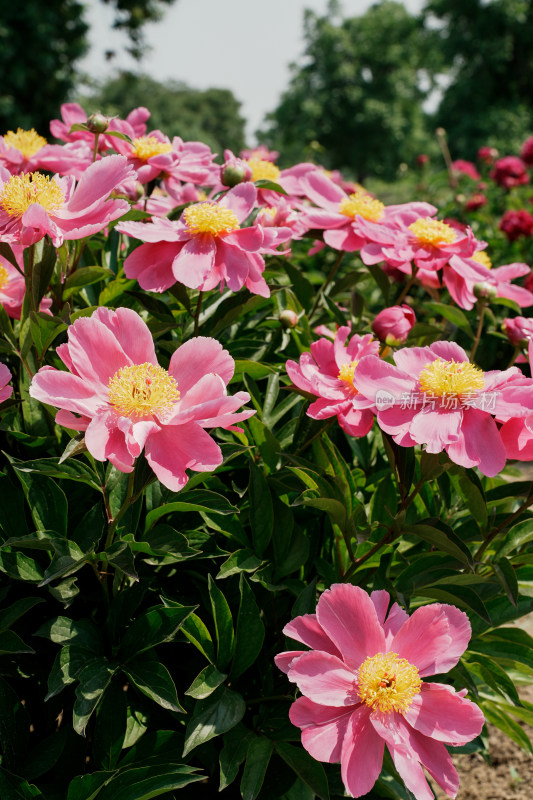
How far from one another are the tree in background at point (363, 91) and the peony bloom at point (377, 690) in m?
24.9

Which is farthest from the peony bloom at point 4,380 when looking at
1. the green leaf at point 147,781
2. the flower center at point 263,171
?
the flower center at point 263,171

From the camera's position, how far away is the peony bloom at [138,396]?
2.49ft

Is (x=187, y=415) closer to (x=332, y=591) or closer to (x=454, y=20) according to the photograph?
(x=332, y=591)

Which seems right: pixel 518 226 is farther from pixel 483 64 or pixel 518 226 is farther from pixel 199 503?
pixel 483 64

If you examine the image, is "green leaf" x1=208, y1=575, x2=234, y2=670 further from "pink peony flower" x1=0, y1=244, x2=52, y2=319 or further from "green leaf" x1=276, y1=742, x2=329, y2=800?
"pink peony flower" x1=0, y1=244, x2=52, y2=319

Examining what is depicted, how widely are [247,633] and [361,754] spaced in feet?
0.76

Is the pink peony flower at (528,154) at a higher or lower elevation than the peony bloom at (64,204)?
higher

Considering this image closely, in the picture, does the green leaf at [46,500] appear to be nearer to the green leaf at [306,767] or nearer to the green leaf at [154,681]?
the green leaf at [154,681]

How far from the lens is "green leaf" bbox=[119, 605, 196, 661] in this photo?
875 millimetres

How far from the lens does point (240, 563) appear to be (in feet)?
3.24

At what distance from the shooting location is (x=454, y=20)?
70.6ft

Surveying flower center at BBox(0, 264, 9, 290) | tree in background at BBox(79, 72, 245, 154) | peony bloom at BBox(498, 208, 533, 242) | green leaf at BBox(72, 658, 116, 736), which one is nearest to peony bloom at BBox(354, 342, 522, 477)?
green leaf at BBox(72, 658, 116, 736)

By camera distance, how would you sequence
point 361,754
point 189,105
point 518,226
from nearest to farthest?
1. point 361,754
2. point 518,226
3. point 189,105

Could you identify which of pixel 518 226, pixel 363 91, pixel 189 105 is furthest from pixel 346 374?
pixel 189 105
